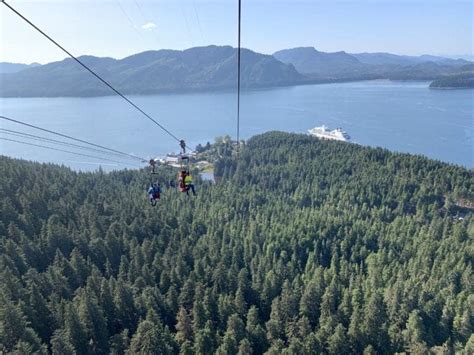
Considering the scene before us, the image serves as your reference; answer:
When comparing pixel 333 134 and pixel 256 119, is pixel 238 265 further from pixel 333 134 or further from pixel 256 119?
pixel 256 119

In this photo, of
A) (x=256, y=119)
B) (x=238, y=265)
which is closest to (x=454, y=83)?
(x=256, y=119)

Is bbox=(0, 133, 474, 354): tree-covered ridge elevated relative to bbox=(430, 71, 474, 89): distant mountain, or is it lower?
lower

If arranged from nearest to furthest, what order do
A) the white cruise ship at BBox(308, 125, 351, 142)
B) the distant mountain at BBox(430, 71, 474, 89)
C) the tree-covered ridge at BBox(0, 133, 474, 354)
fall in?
the tree-covered ridge at BBox(0, 133, 474, 354), the white cruise ship at BBox(308, 125, 351, 142), the distant mountain at BBox(430, 71, 474, 89)

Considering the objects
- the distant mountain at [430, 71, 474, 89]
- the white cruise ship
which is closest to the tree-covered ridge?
the white cruise ship

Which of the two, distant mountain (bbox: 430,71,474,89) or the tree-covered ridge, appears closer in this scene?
the tree-covered ridge

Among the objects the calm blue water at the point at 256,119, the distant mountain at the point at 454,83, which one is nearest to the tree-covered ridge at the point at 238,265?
the calm blue water at the point at 256,119

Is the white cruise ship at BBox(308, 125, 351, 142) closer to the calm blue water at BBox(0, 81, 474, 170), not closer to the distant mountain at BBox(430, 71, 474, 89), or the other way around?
the calm blue water at BBox(0, 81, 474, 170)

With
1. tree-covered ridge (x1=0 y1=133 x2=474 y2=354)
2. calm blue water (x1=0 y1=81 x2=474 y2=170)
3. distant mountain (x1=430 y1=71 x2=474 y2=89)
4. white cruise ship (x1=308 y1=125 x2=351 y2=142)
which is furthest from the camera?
distant mountain (x1=430 y1=71 x2=474 y2=89)
